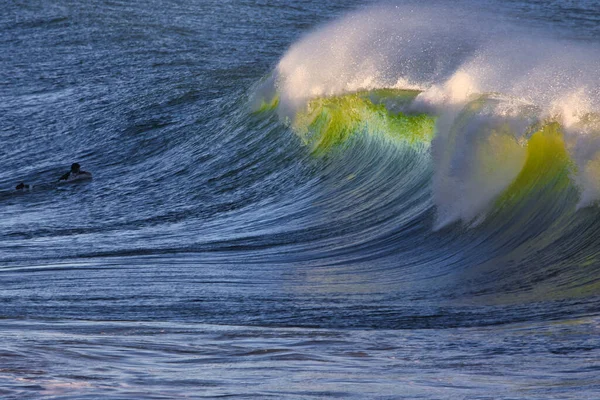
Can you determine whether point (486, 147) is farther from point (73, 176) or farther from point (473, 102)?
point (73, 176)

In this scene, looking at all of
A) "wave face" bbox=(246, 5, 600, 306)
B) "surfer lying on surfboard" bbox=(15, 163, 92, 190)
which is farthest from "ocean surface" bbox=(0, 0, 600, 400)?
"surfer lying on surfboard" bbox=(15, 163, 92, 190)

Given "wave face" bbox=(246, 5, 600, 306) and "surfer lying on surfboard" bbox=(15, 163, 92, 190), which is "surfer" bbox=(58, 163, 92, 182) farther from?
"wave face" bbox=(246, 5, 600, 306)

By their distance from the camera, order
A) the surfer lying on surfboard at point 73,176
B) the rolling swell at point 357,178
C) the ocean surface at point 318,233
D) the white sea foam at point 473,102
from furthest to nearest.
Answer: the surfer lying on surfboard at point 73,176, the white sea foam at point 473,102, the rolling swell at point 357,178, the ocean surface at point 318,233

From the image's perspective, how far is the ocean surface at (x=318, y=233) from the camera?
209 inches

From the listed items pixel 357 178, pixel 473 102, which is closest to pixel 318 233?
pixel 473 102

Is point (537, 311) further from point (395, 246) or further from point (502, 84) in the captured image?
point (502, 84)

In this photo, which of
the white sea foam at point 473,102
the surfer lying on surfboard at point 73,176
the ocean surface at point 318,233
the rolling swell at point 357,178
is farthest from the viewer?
the surfer lying on surfboard at point 73,176

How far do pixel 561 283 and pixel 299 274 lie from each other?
2160 mm

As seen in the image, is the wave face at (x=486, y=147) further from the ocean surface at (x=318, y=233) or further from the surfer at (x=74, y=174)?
the surfer at (x=74, y=174)

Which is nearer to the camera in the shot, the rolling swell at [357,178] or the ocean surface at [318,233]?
the ocean surface at [318,233]

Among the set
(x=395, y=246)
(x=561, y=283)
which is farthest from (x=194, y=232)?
(x=561, y=283)

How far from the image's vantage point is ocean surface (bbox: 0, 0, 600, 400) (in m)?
5.32

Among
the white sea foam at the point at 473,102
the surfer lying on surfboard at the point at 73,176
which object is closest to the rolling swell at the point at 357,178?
the white sea foam at the point at 473,102

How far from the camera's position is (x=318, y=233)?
10594 mm
